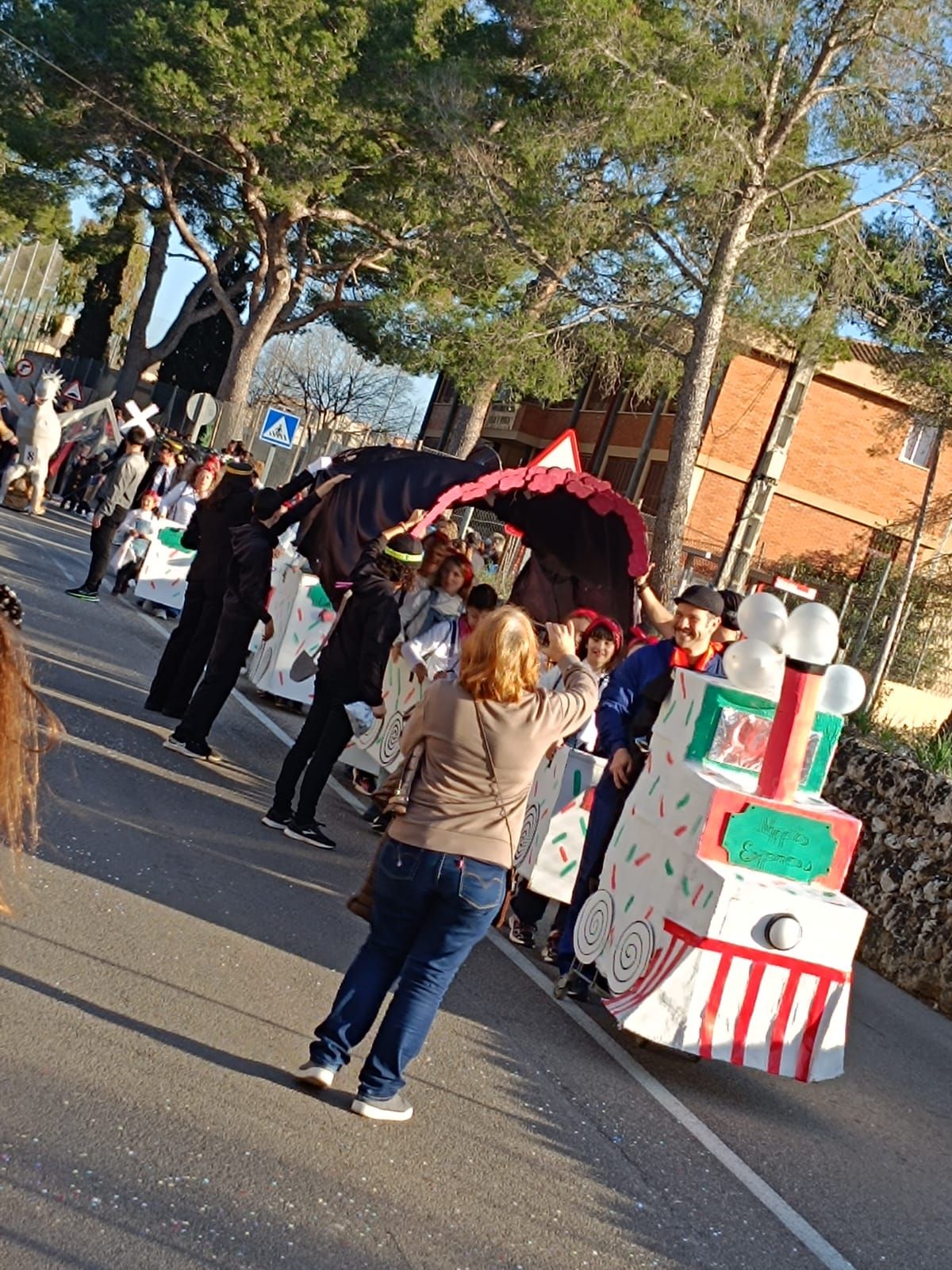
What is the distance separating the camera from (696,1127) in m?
6.92

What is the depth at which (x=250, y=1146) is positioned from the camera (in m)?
5.22

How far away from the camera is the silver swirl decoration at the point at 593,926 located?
817 cm

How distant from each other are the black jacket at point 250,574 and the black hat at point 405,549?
114 centimetres

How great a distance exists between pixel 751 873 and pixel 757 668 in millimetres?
950

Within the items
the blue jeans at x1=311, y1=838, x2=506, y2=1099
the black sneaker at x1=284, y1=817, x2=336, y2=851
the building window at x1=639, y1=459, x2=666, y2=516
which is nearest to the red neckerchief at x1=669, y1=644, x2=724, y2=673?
the black sneaker at x1=284, y1=817, x2=336, y2=851

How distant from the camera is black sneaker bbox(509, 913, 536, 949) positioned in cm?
940

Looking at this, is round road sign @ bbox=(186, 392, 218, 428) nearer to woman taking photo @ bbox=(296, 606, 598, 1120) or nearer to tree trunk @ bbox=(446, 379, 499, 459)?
tree trunk @ bbox=(446, 379, 499, 459)

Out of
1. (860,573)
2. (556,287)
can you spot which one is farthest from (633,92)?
(860,573)

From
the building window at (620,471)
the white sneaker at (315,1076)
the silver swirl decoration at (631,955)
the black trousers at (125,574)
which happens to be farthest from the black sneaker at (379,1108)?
the building window at (620,471)

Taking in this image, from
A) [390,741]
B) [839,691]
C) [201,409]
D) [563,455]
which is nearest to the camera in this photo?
[839,691]

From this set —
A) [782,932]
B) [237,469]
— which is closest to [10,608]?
[782,932]

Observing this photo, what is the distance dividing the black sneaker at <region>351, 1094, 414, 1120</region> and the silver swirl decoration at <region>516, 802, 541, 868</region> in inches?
149

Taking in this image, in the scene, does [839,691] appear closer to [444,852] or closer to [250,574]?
[444,852]

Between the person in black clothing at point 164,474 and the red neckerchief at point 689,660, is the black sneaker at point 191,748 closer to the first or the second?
the red neckerchief at point 689,660
